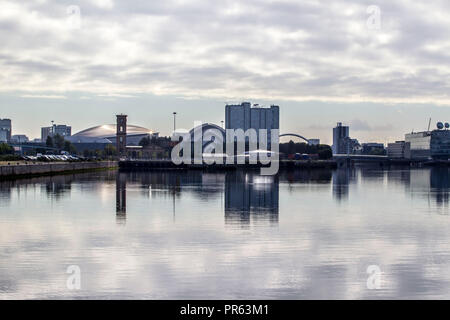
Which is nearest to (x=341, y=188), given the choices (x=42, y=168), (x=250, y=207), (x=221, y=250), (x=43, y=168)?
(x=250, y=207)

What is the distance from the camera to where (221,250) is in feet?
93.7

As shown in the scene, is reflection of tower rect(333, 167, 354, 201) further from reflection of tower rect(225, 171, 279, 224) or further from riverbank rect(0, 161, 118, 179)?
riverbank rect(0, 161, 118, 179)

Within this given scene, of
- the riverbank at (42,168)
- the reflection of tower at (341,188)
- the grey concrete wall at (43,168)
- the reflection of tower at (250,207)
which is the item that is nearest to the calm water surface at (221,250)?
the reflection of tower at (250,207)

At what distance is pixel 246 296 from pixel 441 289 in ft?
20.1

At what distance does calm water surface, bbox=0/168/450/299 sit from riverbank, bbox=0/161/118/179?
116ft

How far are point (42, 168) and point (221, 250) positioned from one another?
7821cm

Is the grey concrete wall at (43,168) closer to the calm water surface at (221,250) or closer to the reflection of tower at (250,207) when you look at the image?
the reflection of tower at (250,207)

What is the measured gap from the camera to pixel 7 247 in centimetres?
2878

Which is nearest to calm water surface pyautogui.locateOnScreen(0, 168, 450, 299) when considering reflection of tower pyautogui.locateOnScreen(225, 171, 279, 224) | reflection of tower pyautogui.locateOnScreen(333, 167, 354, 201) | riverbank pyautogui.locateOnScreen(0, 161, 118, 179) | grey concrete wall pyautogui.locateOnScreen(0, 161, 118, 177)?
reflection of tower pyautogui.locateOnScreen(225, 171, 279, 224)

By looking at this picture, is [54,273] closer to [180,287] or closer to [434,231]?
[180,287]

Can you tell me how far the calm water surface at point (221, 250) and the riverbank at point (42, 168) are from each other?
35.3 m

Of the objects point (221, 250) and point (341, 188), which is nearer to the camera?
point (221, 250)

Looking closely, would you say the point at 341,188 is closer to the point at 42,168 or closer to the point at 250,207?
the point at 250,207
